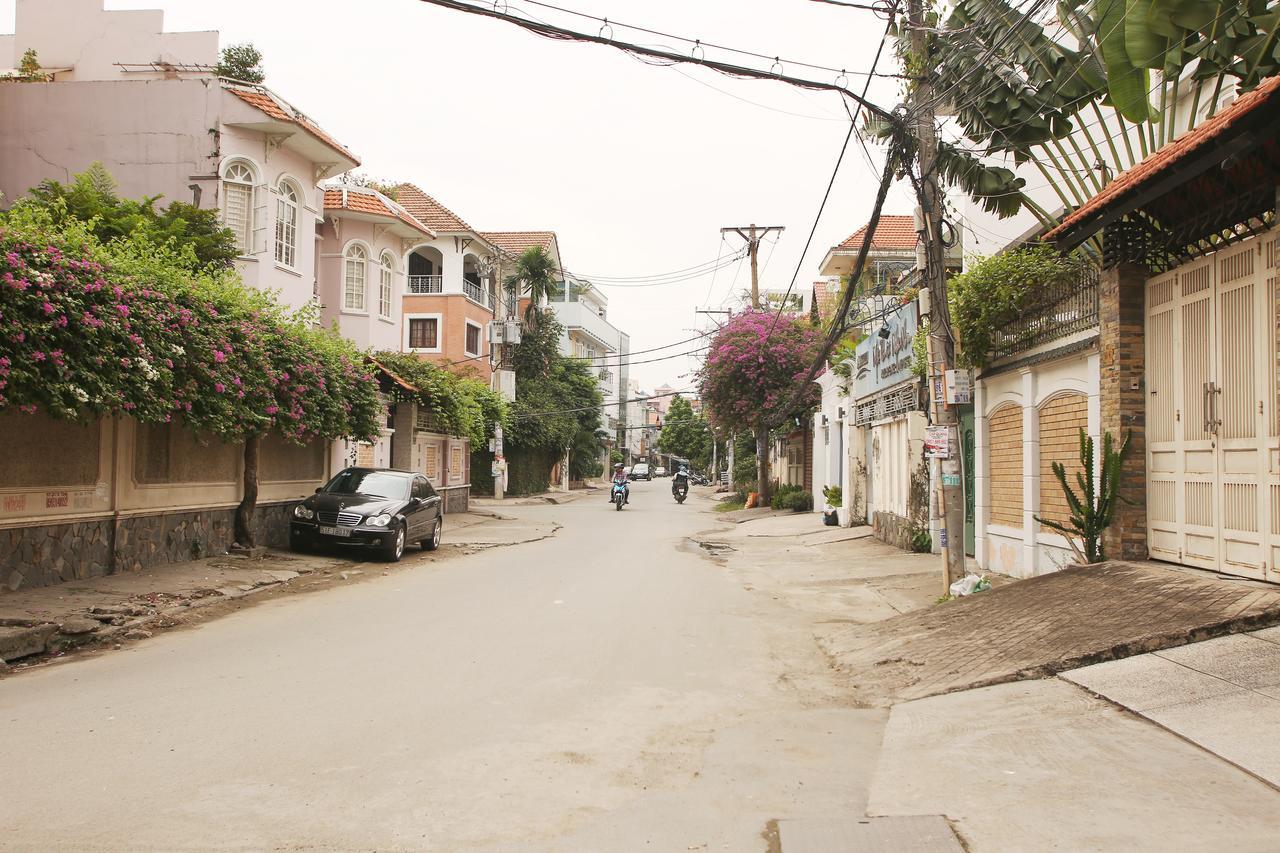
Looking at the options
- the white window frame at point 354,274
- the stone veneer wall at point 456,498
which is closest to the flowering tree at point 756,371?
the stone veneer wall at point 456,498

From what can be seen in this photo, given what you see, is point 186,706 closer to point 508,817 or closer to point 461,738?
point 461,738

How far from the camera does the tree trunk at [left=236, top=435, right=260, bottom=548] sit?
54.5ft

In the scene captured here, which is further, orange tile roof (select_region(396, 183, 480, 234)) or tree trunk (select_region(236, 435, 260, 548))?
orange tile roof (select_region(396, 183, 480, 234))

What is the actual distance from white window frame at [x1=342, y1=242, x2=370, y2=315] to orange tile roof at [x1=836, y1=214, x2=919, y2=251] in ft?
59.5

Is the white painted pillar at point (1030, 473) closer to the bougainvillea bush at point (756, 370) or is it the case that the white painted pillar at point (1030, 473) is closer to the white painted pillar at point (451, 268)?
the bougainvillea bush at point (756, 370)

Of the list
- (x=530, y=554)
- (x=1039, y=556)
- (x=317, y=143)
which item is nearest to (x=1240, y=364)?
(x=1039, y=556)

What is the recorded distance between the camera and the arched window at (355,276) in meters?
29.1

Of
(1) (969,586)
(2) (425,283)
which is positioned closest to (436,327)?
(2) (425,283)

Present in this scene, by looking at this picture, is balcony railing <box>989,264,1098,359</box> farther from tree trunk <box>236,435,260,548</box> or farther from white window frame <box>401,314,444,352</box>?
white window frame <box>401,314,444,352</box>

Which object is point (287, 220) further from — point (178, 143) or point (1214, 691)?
point (1214, 691)

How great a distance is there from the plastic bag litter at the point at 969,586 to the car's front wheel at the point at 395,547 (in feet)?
34.1

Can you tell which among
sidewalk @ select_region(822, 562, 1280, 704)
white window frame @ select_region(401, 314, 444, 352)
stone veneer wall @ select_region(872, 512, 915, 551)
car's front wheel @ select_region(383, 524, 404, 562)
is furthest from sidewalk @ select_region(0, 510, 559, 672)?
white window frame @ select_region(401, 314, 444, 352)

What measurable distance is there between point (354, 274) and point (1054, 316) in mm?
22841

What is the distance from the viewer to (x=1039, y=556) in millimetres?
11773
